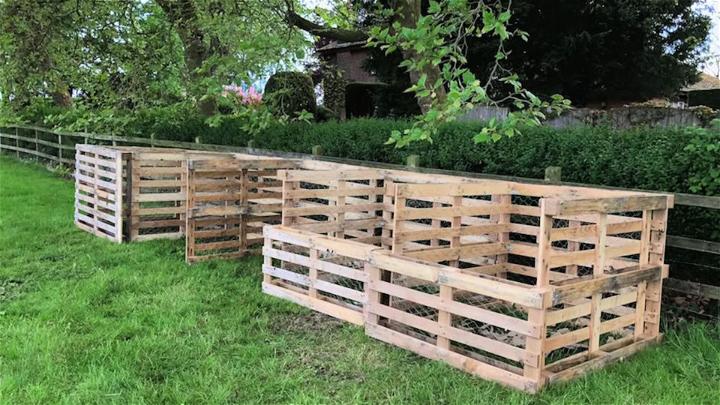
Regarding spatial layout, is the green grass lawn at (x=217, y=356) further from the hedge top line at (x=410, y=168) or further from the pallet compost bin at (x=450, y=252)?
the hedge top line at (x=410, y=168)

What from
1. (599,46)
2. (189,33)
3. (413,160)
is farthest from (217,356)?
(599,46)

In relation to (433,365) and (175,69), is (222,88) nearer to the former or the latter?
(175,69)

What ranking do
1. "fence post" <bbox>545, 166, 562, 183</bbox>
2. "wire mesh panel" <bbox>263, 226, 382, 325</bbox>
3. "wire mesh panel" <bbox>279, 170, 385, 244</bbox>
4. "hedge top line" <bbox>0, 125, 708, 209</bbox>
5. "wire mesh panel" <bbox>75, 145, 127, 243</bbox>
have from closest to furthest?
1. "hedge top line" <bbox>0, 125, 708, 209</bbox>
2. "wire mesh panel" <bbox>263, 226, 382, 325</bbox>
3. "fence post" <bbox>545, 166, 562, 183</bbox>
4. "wire mesh panel" <bbox>279, 170, 385, 244</bbox>
5. "wire mesh panel" <bbox>75, 145, 127, 243</bbox>

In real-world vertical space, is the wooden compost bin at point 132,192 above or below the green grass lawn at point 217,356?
above

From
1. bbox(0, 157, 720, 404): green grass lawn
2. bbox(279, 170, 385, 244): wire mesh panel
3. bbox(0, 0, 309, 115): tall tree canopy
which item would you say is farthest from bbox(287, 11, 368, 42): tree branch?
bbox(0, 157, 720, 404): green grass lawn

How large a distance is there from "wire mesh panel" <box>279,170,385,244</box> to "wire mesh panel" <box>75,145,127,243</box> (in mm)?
3010

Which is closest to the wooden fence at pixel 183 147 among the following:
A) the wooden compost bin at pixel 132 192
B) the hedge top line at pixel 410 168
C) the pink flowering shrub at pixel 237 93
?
the hedge top line at pixel 410 168

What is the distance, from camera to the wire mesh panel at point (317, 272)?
16.6 ft

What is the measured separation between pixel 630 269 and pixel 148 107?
848 cm

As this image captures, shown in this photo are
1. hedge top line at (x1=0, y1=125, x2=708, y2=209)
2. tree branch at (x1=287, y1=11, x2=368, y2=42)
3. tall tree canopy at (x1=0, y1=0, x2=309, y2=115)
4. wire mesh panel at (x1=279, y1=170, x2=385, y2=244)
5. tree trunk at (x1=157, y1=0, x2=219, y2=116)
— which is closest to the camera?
hedge top line at (x1=0, y1=125, x2=708, y2=209)

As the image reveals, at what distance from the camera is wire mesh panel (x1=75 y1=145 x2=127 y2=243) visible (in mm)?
8195

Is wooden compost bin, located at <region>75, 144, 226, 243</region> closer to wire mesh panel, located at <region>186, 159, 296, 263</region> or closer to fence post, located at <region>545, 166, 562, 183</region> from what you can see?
wire mesh panel, located at <region>186, 159, 296, 263</region>

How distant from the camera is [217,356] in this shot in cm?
426

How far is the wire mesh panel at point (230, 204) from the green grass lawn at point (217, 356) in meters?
0.87
